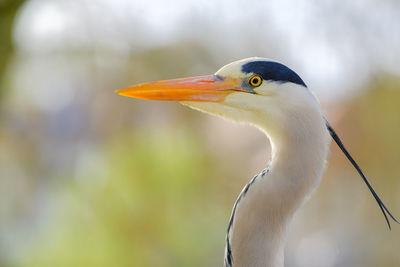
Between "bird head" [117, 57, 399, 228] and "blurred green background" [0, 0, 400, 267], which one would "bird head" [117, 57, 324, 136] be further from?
"blurred green background" [0, 0, 400, 267]

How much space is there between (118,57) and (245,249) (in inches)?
144

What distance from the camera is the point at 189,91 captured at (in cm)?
87

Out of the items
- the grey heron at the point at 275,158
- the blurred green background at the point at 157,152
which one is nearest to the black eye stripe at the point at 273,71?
the grey heron at the point at 275,158

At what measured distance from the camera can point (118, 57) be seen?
4.23 meters

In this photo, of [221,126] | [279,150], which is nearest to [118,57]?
[221,126]

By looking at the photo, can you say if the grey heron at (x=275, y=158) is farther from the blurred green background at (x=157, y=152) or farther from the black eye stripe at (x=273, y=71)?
the blurred green background at (x=157, y=152)

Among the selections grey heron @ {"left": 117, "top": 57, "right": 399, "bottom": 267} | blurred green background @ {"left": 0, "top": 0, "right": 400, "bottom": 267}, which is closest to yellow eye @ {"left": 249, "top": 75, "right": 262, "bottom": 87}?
grey heron @ {"left": 117, "top": 57, "right": 399, "bottom": 267}

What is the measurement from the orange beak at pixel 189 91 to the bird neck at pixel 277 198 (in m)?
0.14

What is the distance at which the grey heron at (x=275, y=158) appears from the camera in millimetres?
780

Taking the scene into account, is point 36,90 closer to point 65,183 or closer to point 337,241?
point 65,183

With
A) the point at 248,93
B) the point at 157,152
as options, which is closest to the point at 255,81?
the point at 248,93

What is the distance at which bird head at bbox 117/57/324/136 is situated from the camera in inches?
31.7

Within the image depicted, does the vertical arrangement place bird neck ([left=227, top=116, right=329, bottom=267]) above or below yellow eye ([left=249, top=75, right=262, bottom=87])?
below

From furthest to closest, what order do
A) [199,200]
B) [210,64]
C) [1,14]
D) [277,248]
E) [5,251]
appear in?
[210,64] → [199,200] → [5,251] → [1,14] → [277,248]
